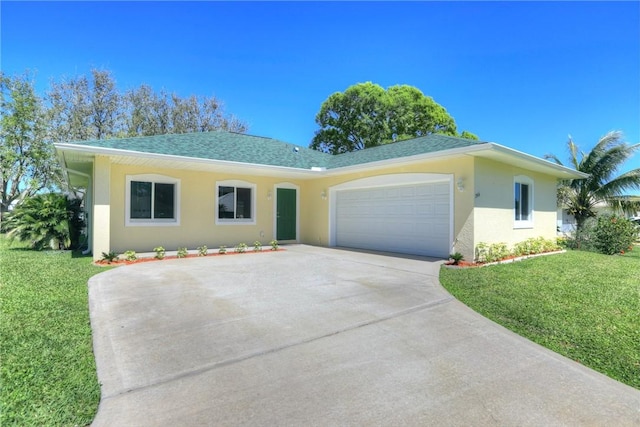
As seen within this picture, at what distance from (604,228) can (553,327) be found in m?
11.8

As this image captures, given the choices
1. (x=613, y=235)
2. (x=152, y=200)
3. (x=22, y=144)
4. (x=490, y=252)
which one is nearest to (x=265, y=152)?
(x=152, y=200)

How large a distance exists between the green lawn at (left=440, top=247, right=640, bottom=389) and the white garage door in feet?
7.08

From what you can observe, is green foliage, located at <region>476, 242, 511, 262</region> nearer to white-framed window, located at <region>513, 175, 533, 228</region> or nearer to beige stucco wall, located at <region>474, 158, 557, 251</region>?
beige stucco wall, located at <region>474, 158, 557, 251</region>

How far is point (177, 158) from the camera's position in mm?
10258

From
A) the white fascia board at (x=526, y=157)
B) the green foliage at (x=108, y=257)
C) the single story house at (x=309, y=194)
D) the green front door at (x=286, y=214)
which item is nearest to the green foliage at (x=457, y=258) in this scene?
the single story house at (x=309, y=194)

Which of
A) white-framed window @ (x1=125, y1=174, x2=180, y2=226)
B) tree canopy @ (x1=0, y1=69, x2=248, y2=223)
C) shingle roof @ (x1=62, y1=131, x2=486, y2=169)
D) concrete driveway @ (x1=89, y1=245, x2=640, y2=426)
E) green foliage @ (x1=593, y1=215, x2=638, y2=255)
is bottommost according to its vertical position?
concrete driveway @ (x1=89, y1=245, x2=640, y2=426)

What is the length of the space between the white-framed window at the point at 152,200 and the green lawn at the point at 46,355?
461 centimetres

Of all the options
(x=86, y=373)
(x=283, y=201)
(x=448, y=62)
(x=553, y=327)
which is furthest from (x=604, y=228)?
(x=86, y=373)

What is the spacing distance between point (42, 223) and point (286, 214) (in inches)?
337

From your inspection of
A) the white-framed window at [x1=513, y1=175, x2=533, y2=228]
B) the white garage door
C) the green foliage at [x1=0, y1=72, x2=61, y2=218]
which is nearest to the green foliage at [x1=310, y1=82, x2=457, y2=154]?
the white garage door

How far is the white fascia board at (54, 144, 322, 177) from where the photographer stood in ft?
28.6

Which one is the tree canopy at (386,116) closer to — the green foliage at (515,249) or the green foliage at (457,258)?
the green foliage at (515,249)

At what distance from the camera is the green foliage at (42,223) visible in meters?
11.3

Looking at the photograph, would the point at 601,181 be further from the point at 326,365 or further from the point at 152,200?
the point at 152,200
